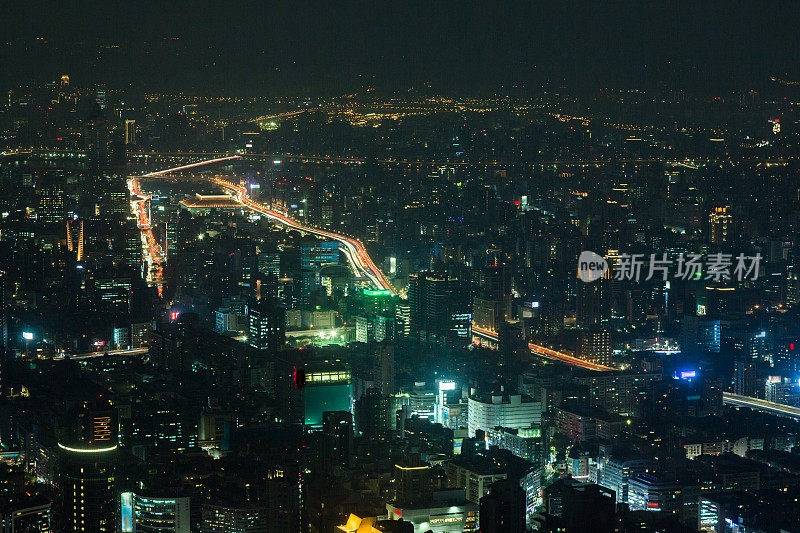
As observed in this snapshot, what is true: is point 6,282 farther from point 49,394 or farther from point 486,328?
point 486,328

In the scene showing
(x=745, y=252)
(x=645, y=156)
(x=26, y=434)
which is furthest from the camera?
(x=645, y=156)

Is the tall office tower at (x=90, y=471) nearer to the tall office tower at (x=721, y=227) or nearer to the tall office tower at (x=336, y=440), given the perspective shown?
the tall office tower at (x=336, y=440)

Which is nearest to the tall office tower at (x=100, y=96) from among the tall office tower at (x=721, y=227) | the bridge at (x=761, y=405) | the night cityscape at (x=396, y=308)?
the night cityscape at (x=396, y=308)

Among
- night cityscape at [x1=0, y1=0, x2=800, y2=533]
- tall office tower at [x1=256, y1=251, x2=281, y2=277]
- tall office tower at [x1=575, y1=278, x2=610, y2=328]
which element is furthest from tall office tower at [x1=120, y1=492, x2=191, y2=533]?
tall office tower at [x1=256, y1=251, x2=281, y2=277]

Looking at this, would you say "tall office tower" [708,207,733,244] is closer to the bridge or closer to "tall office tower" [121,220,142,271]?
the bridge

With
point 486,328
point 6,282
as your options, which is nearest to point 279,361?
point 486,328

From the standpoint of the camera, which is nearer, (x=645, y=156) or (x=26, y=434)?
(x=26, y=434)
